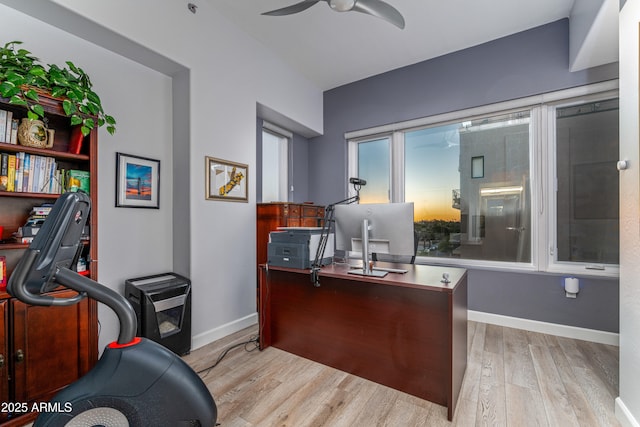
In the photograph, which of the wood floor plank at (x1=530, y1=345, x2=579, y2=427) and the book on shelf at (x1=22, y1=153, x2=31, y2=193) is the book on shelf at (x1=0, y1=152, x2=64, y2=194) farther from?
the wood floor plank at (x1=530, y1=345, x2=579, y2=427)

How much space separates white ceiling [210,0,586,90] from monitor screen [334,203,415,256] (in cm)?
208

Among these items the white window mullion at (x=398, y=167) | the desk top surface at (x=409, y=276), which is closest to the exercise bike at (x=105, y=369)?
the desk top surface at (x=409, y=276)

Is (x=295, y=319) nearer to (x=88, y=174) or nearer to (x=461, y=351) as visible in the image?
(x=461, y=351)

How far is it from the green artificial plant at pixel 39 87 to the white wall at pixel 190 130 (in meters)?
0.50

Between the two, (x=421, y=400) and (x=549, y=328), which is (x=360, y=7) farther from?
(x=549, y=328)

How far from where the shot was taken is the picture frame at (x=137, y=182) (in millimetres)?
2408

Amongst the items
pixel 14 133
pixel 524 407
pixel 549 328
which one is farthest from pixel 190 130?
pixel 549 328

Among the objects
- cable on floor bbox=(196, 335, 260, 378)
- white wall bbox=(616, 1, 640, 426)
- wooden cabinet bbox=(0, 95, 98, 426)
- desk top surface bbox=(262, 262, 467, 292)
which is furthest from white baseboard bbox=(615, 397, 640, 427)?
wooden cabinet bbox=(0, 95, 98, 426)

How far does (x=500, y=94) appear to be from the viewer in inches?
128

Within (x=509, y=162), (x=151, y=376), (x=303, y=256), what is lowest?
(x=151, y=376)

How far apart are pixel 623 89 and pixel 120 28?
3350 mm

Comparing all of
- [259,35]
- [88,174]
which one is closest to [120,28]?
[88,174]

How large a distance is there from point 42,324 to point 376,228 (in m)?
2.14

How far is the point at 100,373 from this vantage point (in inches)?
49.1
